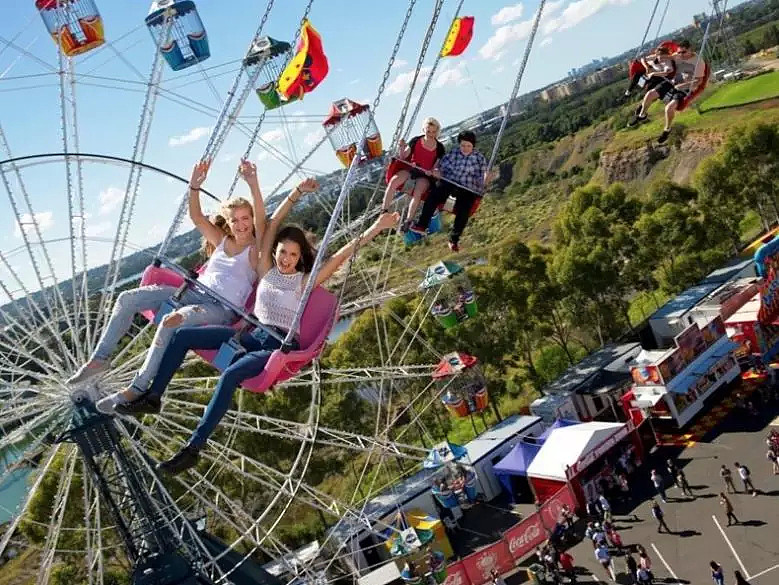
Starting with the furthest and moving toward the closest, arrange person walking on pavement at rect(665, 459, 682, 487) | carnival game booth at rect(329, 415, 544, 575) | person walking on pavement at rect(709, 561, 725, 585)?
carnival game booth at rect(329, 415, 544, 575) → person walking on pavement at rect(665, 459, 682, 487) → person walking on pavement at rect(709, 561, 725, 585)

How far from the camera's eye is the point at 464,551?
70.5 feet

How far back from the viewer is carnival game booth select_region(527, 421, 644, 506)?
828 inches

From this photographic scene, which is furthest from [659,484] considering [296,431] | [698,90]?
[698,90]

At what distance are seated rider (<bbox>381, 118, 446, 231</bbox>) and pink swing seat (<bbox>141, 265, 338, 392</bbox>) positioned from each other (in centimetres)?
310

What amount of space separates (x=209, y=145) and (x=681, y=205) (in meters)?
30.7

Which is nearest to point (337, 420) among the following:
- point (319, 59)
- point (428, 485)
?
point (428, 485)

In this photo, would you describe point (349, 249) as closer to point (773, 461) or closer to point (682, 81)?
point (682, 81)

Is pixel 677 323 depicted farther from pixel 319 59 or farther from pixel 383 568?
pixel 319 59

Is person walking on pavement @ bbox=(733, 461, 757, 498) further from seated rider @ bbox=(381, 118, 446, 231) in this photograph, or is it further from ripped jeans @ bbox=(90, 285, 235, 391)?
ripped jeans @ bbox=(90, 285, 235, 391)

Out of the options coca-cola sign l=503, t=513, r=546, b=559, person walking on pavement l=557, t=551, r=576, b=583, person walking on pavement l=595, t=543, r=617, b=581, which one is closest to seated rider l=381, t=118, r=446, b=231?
person walking on pavement l=595, t=543, r=617, b=581

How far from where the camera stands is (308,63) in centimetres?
947

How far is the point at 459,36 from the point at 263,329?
18.8 feet

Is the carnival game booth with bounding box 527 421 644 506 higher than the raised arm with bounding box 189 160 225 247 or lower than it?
lower

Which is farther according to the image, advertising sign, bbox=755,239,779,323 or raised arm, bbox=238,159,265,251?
advertising sign, bbox=755,239,779,323
